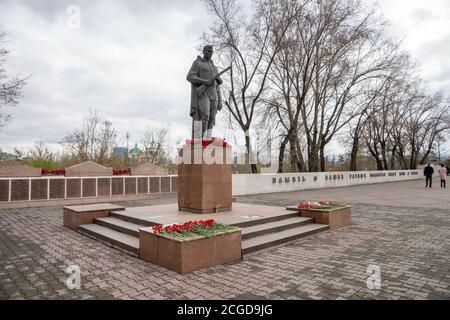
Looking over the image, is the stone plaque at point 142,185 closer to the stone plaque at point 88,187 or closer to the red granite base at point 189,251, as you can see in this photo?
the stone plaque at point 88,187

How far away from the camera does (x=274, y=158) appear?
23969mm

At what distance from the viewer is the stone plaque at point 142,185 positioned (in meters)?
15.5

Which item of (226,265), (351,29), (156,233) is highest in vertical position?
(351,29)

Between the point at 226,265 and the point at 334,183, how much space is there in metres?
20.9

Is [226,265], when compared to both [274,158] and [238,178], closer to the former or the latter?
[238,178]

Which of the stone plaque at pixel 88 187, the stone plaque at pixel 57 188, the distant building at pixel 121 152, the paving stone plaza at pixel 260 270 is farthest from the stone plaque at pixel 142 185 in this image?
the distant building at pixel 121 152

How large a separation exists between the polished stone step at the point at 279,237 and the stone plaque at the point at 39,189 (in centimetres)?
1027

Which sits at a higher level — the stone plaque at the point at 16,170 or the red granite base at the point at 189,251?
the stone plaque at the point at 16,170

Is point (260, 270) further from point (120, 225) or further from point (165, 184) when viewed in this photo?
point (165, 184)

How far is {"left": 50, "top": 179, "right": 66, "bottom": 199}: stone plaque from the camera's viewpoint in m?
12.8

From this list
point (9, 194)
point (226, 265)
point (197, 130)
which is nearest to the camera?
point (226, 265)

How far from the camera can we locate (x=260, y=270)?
460 cm

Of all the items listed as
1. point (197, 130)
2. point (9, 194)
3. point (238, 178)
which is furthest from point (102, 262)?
point (238, 178)

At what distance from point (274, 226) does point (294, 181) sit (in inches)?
536
